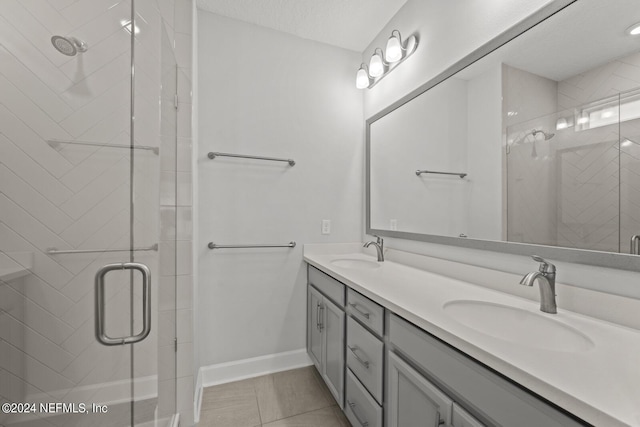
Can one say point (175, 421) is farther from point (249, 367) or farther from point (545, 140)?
point (545, 140)

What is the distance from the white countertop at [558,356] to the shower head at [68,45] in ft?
4.04

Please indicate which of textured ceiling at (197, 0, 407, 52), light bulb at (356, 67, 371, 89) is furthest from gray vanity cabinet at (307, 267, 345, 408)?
textured ceiling at (197, 0, 407, 52)

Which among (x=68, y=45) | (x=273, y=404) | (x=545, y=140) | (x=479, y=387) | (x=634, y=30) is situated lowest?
(x=273, y=404)

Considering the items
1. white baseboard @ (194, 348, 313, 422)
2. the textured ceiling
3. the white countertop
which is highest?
the textured ceiling

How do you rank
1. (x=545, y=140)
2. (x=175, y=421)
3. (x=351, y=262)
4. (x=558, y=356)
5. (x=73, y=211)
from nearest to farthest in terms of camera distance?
(x=558, y=356) < (x=73, y=211) < (x=545, y=140) < (x=175, y=421) < (x=351, y=262)

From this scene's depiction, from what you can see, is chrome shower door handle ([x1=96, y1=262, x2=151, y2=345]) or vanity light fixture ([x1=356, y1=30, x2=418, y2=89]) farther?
vanity light fixture ([x1=356, y1=30, x2=418, y2=89])

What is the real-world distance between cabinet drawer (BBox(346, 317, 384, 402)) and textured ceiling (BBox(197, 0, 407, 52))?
2010 mm

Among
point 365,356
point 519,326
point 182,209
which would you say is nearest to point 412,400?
point 365,356

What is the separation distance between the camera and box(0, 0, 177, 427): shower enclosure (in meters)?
0.59

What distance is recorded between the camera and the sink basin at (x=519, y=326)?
0.79 metres

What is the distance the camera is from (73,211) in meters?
0.71

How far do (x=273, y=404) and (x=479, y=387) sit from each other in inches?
56.3

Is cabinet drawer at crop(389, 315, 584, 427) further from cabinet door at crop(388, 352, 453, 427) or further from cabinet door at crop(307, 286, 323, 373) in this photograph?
cabinet door at crop(307, 286, 323, 373)

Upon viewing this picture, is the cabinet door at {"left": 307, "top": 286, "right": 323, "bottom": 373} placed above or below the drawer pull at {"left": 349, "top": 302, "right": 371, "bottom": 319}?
below
